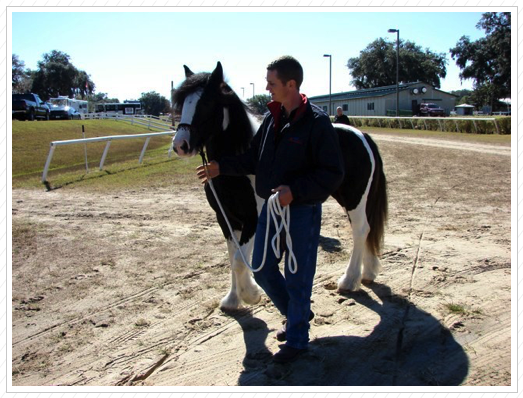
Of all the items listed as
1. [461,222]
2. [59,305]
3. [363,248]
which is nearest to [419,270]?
[363,248]

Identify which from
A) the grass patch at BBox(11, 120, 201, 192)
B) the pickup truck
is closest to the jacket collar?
the grass patch at BBox(11, 120, 201, 192)

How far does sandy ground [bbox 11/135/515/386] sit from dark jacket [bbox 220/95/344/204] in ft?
4.08

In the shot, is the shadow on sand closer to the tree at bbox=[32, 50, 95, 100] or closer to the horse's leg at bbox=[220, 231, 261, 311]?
the horse's leg at bbox=[220, 231, 261, 311]

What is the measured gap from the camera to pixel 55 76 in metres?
67.2

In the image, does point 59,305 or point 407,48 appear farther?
point 407,48

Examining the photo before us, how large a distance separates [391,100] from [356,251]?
53.0 m

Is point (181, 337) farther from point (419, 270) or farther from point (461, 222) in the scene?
point (461, 222)

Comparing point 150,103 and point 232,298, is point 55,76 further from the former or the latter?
point 232,298

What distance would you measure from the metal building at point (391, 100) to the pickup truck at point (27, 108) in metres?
32.2

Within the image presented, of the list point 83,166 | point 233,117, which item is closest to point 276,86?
point 233,117

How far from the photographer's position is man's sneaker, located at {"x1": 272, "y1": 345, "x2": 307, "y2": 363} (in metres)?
3.18

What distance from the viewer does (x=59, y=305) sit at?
170 inches

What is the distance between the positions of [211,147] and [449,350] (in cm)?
247

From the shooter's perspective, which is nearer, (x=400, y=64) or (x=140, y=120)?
(x=140, y=120)
